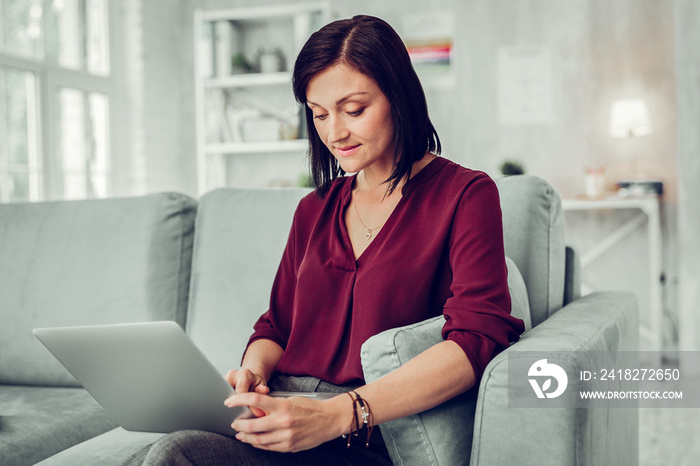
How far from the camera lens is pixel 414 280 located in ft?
3.49

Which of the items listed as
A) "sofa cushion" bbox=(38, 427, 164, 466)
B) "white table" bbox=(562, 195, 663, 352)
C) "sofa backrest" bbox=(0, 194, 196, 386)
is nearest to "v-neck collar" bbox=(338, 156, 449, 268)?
"sofa cushion" bbox=(38, 427, 164, 466)

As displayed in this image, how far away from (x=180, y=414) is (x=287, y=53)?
148 inches

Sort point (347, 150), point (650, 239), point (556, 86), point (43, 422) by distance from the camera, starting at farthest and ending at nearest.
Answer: point (556, 86) → point (650, 239) → point (43, 422) → point (347, 150)

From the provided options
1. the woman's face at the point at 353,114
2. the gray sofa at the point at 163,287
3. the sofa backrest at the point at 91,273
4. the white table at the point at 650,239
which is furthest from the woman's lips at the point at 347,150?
the white table at the point at 650,239

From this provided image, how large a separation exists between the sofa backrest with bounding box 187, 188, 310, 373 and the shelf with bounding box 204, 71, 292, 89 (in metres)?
2.48

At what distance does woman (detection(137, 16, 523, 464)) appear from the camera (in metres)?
0.92

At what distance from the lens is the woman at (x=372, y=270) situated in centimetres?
92

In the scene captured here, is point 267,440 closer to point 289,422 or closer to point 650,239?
point 289,422

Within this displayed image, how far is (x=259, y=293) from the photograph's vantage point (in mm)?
1604

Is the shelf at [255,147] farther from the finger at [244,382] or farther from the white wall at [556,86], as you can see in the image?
the finger at [244,382]

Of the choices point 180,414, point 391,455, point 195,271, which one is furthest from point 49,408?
point 391,455

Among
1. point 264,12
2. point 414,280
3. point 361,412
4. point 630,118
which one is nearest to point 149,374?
point 361,412

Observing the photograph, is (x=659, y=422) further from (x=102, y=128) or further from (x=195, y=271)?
(x=102, y=128)

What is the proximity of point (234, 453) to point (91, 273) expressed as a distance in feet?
→ 3.37
